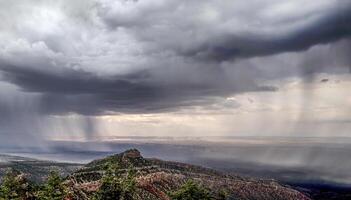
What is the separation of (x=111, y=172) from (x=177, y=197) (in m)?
30.5

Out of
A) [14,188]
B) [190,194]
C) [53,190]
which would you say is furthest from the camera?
[190,194]

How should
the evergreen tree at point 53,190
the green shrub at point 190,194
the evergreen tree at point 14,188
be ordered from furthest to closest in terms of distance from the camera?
the green shrub at point 190,194 < the evergreen tree at point 14,188 < the evergreen tree at point 53,190

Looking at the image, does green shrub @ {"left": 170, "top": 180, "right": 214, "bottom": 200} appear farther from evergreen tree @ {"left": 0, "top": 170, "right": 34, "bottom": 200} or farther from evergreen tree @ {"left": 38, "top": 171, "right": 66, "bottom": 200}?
evergreen tree @ {"left": 0, "top": 170, "right": 34, "bottom": 200}

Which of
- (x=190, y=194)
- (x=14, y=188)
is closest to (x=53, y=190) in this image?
(x=14, y=188)

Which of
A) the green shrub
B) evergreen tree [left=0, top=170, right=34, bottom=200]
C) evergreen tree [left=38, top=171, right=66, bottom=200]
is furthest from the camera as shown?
the green shrub

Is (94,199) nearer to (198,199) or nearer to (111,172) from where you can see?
(111,172)

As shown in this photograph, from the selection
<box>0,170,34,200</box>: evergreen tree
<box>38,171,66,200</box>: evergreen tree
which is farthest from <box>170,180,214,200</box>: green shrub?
<box>0,170,34,200</box>: evergreen tree

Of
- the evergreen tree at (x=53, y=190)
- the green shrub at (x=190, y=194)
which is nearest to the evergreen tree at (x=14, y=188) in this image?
the evergreen tree at (x=53, y=190)

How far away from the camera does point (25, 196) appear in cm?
16625

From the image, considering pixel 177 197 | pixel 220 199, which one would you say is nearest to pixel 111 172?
pixel 177 197

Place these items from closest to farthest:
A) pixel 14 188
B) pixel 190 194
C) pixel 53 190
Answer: pixel 53 190, pixel 14 188, pixel 190 194

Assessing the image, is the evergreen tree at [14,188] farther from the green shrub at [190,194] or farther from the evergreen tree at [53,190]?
the green shrub at [190,194]

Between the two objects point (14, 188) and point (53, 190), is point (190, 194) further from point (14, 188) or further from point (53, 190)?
point (14, 188)

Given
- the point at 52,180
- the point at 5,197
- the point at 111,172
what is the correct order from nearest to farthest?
the point at 5,197 → the point at 52,180 → the point at 111,172
